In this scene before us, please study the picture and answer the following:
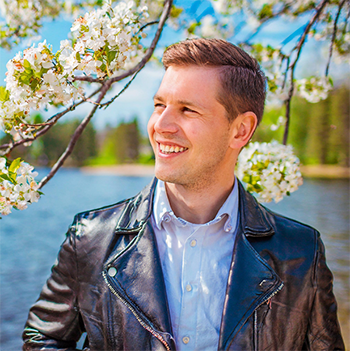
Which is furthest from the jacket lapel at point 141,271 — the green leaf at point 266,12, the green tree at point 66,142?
the green tree at point 66,142

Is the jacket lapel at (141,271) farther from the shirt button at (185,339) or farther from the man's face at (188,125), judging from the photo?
the man's face at (188,125)

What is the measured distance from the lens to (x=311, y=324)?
1.87 m

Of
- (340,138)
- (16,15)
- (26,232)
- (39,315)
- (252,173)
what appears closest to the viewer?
(39,315)

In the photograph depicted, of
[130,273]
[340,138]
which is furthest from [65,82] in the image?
[340,138]

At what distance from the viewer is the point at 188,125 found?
5.98ft

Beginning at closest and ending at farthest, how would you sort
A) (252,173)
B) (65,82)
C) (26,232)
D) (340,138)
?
(65,82) < (252,173) < (26,232) < (340,138)

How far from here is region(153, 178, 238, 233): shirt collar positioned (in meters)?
1.91

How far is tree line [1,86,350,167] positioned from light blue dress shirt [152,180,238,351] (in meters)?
24.1

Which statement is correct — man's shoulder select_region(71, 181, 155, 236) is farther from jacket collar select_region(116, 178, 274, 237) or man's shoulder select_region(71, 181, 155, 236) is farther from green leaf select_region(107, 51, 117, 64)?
green leaf select_region(107, 51, 117, 64)

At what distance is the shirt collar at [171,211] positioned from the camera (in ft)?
6.27

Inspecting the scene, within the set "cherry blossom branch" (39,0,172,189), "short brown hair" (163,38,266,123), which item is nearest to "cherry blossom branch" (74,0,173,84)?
"cherry blossom branch" (39,0,172,189)

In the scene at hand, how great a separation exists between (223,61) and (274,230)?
0.90 metres

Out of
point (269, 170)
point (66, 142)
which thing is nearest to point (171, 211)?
point (269, 170)

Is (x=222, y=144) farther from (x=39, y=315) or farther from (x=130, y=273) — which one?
(x=39, y=315)
